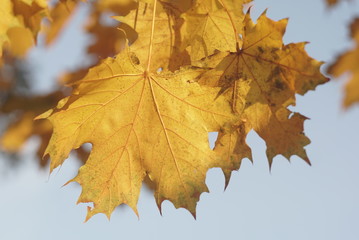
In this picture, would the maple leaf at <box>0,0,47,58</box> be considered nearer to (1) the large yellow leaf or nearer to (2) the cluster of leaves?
(2) the cluster of leaves

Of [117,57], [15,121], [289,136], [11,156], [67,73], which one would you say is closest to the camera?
[117,57]

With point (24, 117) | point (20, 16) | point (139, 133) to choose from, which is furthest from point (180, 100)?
point (24, 117)

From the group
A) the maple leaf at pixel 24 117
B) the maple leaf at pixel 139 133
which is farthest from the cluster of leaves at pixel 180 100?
the maple leaf at pixel 24 117

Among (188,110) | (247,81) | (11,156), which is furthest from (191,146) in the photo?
(11,156)

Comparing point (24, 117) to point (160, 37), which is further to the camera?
point (24, 117)

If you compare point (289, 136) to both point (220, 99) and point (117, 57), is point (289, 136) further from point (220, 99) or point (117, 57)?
point (117, 57)

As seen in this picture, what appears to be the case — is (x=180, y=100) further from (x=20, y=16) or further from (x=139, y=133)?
(x=20, y=16)
